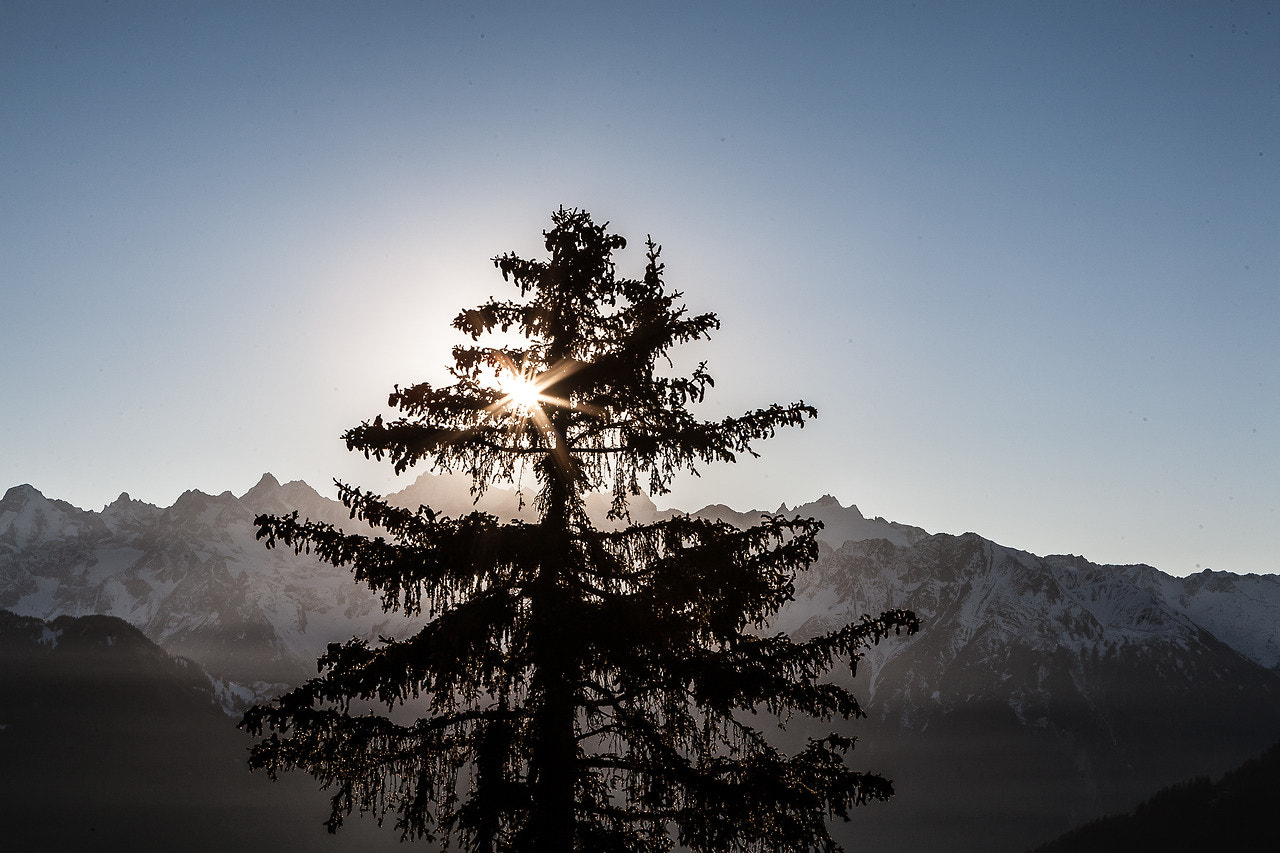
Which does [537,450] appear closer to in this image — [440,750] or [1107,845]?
[440,750]

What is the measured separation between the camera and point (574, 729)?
13000 millimetres

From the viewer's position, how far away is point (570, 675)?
41.9ft

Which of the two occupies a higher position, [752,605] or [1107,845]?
[752,605]

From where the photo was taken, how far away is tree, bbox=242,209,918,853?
11.9 meters

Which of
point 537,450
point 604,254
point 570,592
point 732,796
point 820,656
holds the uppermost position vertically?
point 604,254

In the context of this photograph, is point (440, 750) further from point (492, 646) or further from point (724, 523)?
point (724, 523)

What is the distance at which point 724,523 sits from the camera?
12.6m

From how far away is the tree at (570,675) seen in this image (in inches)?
468

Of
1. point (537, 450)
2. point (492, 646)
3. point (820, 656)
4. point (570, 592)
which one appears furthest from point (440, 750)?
point (820, 656)

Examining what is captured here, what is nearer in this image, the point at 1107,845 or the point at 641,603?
the point at 641,603

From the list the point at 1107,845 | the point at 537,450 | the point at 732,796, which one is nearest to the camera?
the point at 732,796

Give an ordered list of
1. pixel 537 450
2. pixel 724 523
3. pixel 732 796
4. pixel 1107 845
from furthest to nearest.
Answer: pixel 1107 845 → pixel 537 450 → pixel 724 523 → pixel 732 796

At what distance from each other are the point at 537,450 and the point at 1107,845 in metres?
228

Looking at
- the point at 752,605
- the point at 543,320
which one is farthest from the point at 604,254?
the point at 752,605
